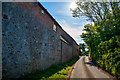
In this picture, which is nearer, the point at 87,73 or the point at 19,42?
the point at 19,42

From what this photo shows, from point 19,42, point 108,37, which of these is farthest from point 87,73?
point 19,42

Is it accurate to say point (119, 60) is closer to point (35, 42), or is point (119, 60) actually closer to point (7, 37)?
point (35, 42)

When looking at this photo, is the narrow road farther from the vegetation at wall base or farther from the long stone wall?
the long stone wall

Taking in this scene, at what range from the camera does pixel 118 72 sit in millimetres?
6797

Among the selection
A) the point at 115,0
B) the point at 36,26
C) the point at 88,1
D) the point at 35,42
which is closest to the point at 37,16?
the point at 36,26

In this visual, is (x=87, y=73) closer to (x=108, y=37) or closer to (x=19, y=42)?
(x=108, y=37)

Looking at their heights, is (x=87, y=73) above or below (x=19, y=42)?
below

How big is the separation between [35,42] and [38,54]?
4.30 feet

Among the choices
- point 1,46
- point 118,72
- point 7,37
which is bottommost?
point 118,72

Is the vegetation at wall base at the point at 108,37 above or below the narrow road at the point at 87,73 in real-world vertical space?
above

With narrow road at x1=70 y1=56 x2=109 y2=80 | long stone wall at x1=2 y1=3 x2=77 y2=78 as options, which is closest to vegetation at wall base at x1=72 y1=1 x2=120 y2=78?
narrow road at x1=70 y1=56 x2=109 y2=80

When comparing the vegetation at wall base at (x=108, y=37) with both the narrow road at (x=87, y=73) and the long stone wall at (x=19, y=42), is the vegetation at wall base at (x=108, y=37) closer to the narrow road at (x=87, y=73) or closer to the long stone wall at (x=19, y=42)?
the narrow road at (x=87, y=73)

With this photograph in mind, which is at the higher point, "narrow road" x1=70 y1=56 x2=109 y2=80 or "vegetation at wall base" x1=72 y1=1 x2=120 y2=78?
"vegetation at wall base" x1=72 y1=1 x2=120 y2=78

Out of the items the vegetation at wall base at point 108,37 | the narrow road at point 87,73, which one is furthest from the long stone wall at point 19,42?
the vegetation at wall base at point 108,37
